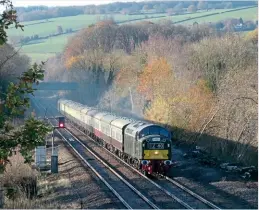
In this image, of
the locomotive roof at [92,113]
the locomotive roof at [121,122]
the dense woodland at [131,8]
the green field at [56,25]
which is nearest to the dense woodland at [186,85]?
the locomotive roof at [92,113]

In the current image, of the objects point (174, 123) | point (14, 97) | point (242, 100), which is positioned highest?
point (14, 97)

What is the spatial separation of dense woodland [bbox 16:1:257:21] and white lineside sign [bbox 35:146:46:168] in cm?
8011

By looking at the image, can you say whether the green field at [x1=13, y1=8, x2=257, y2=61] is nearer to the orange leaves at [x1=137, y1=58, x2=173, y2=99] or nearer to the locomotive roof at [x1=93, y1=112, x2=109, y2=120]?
the orange leaves at [x1=137, y1=58, x2=173, y2=99]

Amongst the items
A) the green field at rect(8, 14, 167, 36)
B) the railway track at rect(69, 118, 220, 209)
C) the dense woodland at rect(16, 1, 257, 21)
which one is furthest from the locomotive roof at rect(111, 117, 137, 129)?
the dense woodland at rect(16, 1, 257, 21)

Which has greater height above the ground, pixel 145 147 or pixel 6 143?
pixel 6 143

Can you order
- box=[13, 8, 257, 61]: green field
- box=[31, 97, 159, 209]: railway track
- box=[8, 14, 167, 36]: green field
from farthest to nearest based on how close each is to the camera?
box=[8, 14, 167, 36]: green field < box=[13, 8, 257, 61]: green field < box=[31, 97, 159, 209]: railway track

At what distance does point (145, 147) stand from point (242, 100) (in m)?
9.29

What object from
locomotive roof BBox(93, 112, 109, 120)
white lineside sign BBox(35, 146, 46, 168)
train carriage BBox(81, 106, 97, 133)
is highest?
white lineside sign BBox(35, 146, 46, 168)

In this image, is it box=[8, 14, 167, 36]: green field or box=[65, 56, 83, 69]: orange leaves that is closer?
box=[65, 56, 83, 69]: orange leaves

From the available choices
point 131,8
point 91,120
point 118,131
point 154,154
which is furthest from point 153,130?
point 131,8

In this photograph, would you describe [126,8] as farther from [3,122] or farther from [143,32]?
[3,122]

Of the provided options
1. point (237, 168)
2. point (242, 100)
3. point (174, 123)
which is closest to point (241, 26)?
point (174, 123)

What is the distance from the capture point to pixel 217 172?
26.1 meters

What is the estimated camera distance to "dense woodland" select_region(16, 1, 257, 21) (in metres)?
113
